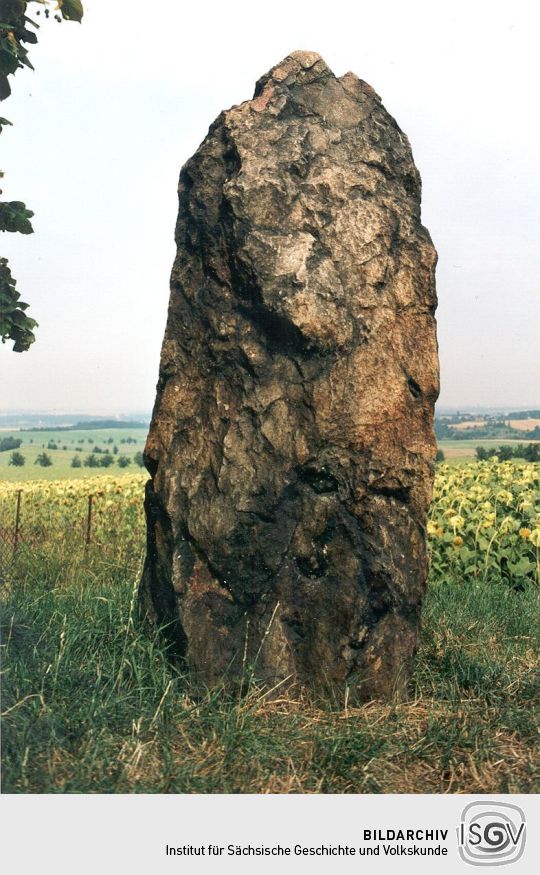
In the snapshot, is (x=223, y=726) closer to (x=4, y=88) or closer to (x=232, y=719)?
(x=232, y=719)

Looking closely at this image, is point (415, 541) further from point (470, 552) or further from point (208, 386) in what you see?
point (470, 552)

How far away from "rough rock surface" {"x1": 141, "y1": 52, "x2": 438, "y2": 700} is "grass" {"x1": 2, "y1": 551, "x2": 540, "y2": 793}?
19cm

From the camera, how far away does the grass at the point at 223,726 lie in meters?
3.11

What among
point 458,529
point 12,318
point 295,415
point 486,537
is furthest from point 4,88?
point 486,537

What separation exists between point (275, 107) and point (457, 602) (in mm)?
3114

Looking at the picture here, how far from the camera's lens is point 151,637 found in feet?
12.9

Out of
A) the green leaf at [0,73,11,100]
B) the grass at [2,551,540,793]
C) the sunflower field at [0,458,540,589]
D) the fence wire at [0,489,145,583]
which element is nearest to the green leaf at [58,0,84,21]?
the green leaf at [0,73,11,100]
